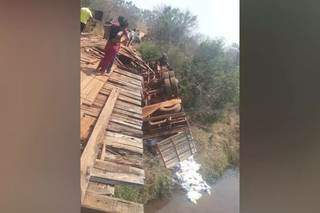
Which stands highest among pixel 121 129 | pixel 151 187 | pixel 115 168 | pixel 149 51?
pixel 149 51

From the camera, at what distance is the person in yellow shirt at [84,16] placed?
7.11ft

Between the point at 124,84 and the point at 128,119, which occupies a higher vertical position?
the point at 124,84

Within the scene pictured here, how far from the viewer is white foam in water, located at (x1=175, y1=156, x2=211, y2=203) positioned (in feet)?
6.99

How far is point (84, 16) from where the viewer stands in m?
2.17

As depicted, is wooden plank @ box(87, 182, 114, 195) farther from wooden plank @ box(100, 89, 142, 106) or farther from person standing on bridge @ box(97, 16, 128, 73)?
person standing on bridge @ box(97, 16, 128, 73)

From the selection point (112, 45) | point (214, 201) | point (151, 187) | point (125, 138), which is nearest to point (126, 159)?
point (125, 138)

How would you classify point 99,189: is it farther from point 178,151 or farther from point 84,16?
point 84,16

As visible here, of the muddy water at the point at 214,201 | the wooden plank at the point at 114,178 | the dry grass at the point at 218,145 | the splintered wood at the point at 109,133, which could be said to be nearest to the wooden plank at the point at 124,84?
the splintered wood at the point at 109,133

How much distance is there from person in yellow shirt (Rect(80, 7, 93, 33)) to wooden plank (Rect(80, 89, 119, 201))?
1.73 feet

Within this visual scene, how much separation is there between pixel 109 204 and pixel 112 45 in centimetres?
100

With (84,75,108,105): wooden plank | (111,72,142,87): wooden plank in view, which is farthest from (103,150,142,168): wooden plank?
(111,72,142,87): wooden plank
